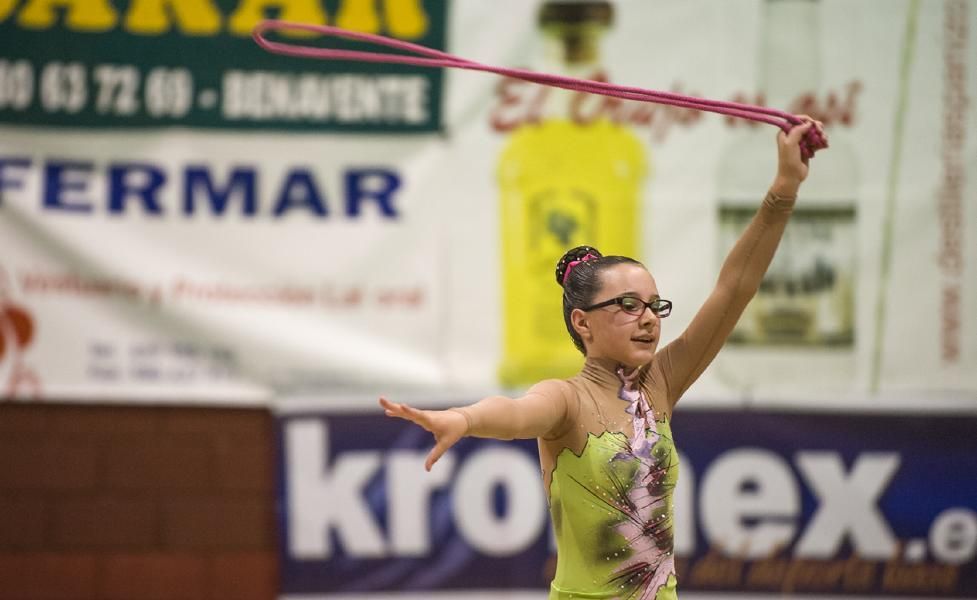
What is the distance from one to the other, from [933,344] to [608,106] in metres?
1.37

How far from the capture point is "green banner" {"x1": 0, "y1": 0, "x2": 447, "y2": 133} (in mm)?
4156

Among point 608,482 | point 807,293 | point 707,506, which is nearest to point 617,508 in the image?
point 608,482

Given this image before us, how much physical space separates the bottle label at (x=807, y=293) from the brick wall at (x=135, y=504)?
1.76 m

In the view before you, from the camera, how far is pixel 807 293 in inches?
162

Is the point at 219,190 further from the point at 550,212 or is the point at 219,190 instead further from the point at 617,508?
the point at 617,508

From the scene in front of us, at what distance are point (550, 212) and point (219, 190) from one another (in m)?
1.14

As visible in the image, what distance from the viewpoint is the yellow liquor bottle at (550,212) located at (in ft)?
13.5

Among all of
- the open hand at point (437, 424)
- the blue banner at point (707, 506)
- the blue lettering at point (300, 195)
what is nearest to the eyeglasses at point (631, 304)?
the open hand at point (437, 424)

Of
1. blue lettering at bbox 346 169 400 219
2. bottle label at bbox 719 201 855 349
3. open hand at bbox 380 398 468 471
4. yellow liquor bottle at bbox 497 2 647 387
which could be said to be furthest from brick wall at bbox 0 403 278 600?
open hand at bbox 380 398 468 471

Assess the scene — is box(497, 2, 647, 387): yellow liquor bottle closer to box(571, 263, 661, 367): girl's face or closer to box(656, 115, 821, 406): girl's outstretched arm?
box(656, 115, 821, 406): girl's outstretched arm

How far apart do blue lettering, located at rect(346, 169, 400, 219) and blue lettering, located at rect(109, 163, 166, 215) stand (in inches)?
A: 25.6

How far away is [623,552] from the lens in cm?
227

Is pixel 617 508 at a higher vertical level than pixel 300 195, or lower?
lower

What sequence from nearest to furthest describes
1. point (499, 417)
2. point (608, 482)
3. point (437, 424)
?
point (437, 424) → point (499, 417) → point (608, 482)
